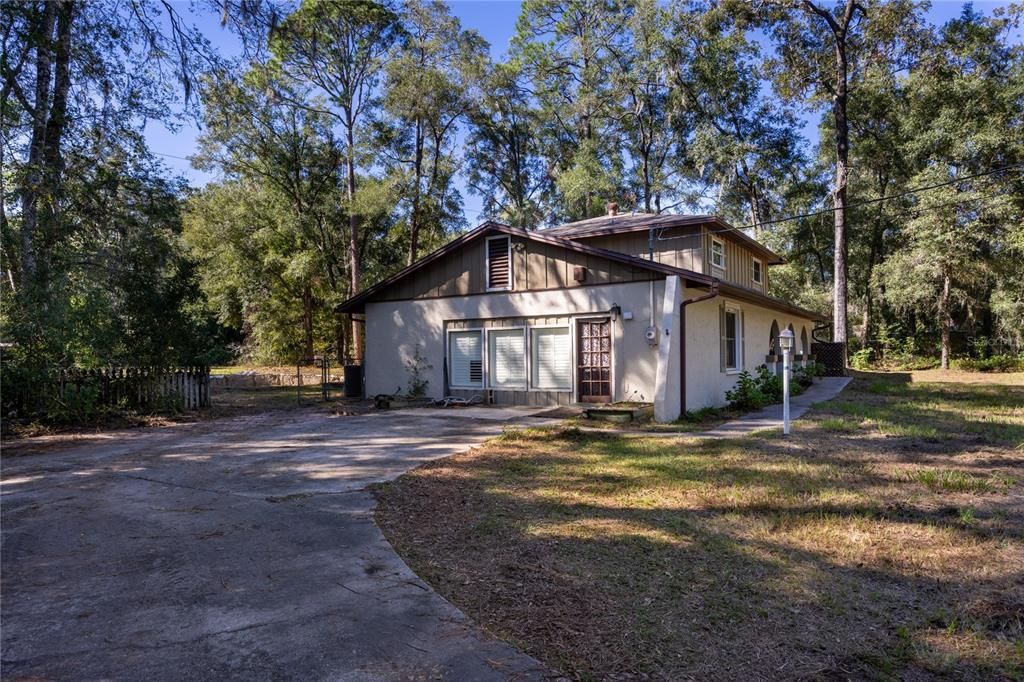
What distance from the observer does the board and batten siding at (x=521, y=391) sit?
12820 mm

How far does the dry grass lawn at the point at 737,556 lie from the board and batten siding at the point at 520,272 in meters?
5.66

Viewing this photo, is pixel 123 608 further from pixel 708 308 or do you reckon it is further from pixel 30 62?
pixel 708 308

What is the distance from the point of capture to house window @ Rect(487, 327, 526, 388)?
13469 mm

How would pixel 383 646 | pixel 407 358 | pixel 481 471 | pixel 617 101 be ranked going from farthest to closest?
pixel 617 101 < pixel 407 358 < pixel 481 471 < pixel 383 646

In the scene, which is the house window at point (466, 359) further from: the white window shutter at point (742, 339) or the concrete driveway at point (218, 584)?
the concrete driveway at point (218, 584)

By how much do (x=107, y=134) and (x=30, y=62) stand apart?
5.16 ft

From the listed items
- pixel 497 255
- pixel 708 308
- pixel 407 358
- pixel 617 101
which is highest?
pixel 617 101

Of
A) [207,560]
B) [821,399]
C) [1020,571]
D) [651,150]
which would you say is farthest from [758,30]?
[207,560]

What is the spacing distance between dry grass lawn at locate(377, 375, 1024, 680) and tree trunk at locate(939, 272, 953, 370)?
69.2ft

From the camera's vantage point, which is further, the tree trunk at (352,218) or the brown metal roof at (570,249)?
the tree trunk at (352,218)

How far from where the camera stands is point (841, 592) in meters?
3.32

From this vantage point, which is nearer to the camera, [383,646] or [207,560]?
[383,646]

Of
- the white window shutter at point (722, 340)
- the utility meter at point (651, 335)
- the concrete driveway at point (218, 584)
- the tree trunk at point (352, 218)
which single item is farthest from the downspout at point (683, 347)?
the tree trunk at point (352, 218)

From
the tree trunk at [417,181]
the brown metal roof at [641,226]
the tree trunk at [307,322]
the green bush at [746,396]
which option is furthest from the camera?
the tree trunk at [307,322]
